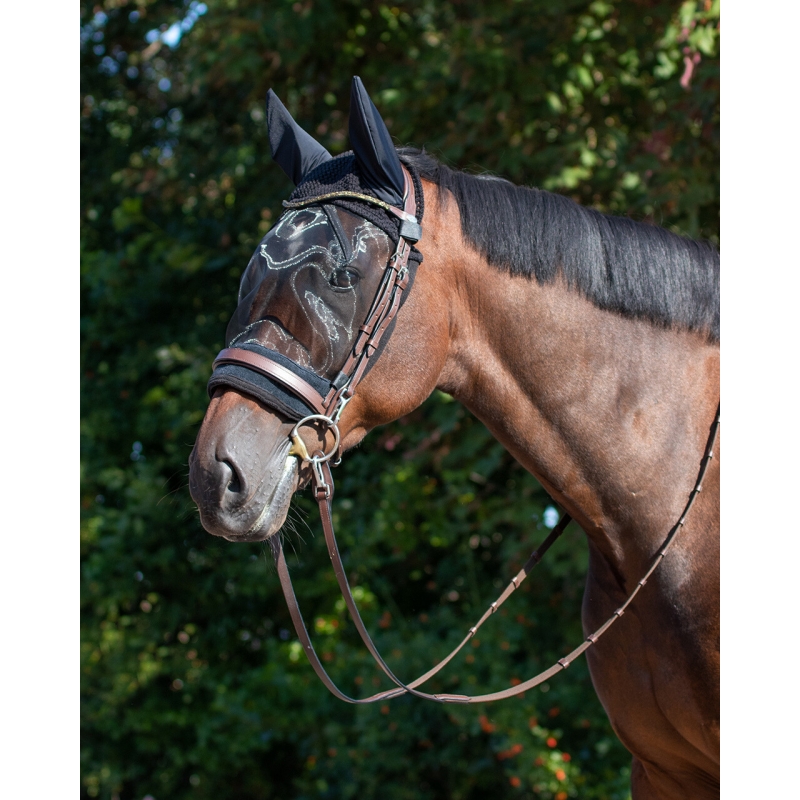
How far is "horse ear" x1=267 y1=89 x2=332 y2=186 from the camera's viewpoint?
1.87 m

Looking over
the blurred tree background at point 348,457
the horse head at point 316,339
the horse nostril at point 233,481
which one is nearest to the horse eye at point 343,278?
the horse head at point 316,339

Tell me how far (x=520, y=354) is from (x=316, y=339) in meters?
0.45

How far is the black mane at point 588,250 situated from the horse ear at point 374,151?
14 cm

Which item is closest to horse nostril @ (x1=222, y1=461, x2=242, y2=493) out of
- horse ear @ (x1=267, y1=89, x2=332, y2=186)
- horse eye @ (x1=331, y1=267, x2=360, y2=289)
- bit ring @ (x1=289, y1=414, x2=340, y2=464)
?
bit ring @ (x1=289, y1=414, x2=340, y2=464)

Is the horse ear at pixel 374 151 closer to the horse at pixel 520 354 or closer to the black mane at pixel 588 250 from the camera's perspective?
the horse at pixel 520 354

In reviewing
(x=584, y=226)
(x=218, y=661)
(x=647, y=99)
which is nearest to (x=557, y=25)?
(x=647, y=99)

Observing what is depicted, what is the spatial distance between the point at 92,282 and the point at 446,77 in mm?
2480

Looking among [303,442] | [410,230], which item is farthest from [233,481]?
[410,230]

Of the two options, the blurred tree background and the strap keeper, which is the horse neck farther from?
the blurred tree background

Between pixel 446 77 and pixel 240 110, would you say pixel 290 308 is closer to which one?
pixel 446 77

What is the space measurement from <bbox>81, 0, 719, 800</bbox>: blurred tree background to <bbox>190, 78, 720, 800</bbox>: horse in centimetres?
191

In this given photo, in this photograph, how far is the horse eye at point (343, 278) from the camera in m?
1.64

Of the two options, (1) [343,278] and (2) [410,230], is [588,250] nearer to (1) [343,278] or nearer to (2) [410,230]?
(2) [410,230]

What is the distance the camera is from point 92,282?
5.12 m
